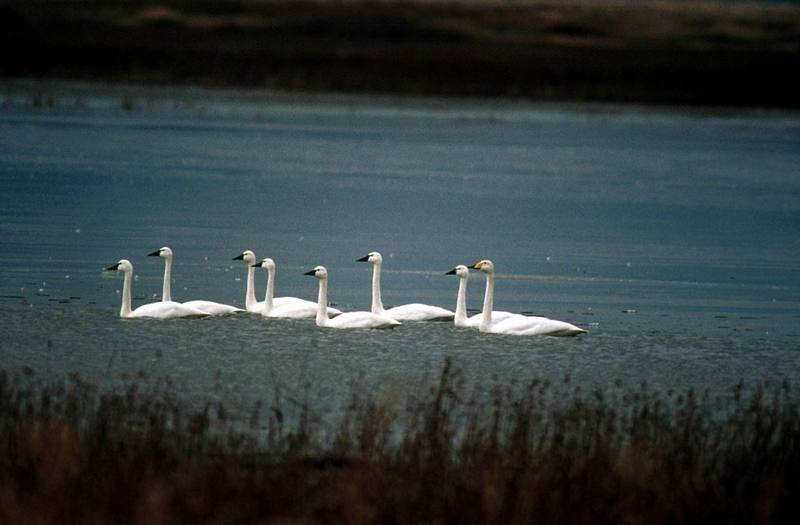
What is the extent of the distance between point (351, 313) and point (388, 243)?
7729 millimetres

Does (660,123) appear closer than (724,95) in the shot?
Yes

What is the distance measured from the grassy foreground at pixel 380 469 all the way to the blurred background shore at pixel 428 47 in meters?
50.9

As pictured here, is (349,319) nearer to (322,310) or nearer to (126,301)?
(322,310)

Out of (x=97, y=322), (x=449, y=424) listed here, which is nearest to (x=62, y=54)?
(x=97, y=322)

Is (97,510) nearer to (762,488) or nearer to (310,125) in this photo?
(762,488)

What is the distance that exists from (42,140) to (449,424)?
2826 cm

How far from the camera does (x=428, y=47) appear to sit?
297 feet

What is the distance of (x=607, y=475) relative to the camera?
8719mm

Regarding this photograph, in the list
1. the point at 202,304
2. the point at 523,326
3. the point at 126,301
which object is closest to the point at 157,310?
the point at 126,301

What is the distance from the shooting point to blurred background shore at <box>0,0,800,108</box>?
63344 millimetres

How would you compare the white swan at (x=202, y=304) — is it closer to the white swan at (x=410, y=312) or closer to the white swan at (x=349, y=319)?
the white swan at (x=349, y=319)

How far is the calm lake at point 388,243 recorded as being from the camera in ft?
42.8

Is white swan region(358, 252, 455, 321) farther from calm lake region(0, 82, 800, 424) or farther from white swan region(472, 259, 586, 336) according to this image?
white swan region(472, 259, 586, 336)

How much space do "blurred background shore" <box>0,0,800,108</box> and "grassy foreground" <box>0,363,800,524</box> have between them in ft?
167
